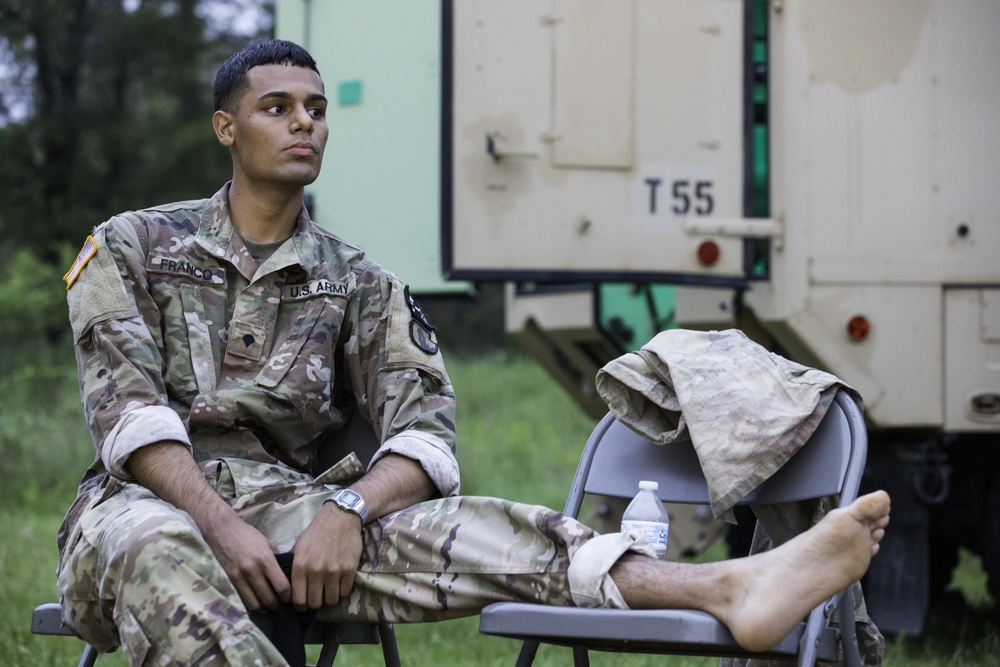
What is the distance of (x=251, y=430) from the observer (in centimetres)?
288

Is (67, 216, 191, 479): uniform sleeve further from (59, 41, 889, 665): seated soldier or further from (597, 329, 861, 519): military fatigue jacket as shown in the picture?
(597, 329, 861, 519): military fatigue jacket

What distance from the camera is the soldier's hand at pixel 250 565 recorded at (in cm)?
250

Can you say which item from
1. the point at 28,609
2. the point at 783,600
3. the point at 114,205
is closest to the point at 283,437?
the point at 783,600

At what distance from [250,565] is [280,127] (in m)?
1.00

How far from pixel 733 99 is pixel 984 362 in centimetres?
126

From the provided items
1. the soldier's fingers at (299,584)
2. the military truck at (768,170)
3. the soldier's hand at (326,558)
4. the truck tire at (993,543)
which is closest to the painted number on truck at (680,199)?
the military truck at (768,170)

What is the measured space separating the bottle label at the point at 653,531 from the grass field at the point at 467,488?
1743mm

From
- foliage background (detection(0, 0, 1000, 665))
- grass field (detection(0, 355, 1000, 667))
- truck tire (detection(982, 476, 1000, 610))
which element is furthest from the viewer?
foliage background (detection(0, 0, 1000, 665))

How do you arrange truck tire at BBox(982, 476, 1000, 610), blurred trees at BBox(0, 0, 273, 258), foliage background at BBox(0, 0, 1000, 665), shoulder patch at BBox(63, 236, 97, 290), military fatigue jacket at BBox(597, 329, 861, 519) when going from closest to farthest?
military fatigue jacket at BBox(597, 329, 861, 519), shoulder patch at BBox(63, 236, 97, 290), truck tire at BBox(982, 476, 1000, 610), foliage background at BBox(0, 0, 1000, 665), blurred trees at BBox(0, 0, 273, 258)

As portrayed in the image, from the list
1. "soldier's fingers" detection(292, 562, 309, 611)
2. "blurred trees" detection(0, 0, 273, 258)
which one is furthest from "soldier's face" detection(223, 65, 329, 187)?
"blurred trees" detection(0, 0, 273, 258)

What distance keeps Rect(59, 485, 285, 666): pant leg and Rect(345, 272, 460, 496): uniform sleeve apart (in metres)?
0.48

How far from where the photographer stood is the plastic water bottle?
2697mm

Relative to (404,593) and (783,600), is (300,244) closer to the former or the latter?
(404,593)

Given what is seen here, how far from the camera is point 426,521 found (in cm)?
265
